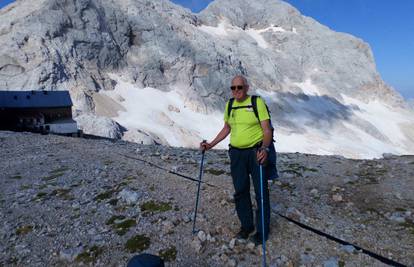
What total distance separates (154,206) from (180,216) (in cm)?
105

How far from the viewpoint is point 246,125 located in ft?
24.8

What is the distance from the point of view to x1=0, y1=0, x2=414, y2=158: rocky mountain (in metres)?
76.1

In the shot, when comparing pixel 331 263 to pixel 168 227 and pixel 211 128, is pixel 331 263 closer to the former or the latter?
pixel 168 227

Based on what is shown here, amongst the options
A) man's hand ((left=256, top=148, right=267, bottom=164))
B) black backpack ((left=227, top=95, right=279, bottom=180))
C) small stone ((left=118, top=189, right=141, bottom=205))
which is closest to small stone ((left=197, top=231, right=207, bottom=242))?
black backpack ((left=227, top=95, right=279, bottom=180))

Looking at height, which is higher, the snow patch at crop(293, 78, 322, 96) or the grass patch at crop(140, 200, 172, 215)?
the snow patch at crop(293, 78, 322, 96)

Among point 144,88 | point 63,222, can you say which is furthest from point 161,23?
point 63,222

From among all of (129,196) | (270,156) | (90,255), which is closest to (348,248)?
(270,156)

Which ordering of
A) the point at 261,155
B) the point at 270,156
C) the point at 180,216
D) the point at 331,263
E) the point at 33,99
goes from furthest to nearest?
the point at 33,99 → the point at 180,216 → the point at 270,156 → the point at 331,263 → the point at 261,155

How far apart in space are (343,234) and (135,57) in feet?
314

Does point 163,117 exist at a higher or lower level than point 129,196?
higher

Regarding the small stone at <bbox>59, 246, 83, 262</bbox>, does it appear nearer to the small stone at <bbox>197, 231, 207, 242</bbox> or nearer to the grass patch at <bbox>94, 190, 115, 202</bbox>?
the small stone at <bbox>197, 231, 207, 242</bbox>

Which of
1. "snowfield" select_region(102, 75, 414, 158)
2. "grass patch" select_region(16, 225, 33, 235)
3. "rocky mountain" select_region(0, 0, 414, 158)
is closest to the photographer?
"grass patch" select_region(16, 225, 33, 235)

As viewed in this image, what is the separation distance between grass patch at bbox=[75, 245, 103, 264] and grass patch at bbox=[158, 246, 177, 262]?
4.44 ft

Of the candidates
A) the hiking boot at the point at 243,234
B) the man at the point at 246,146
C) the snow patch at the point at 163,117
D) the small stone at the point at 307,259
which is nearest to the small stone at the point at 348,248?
the small stone at the point at 307,259
